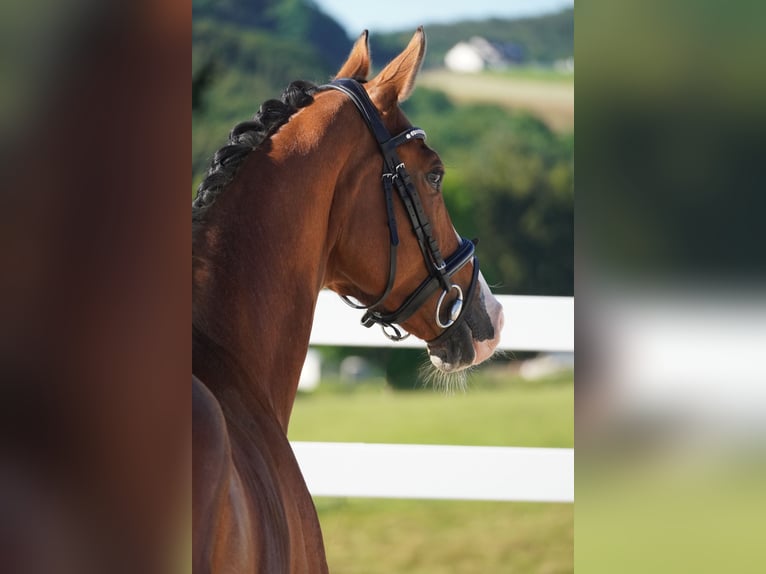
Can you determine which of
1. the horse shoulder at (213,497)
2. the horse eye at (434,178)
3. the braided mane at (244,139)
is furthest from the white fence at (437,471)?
the horse shoulder at (213,497)

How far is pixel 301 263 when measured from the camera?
2328 millimetres

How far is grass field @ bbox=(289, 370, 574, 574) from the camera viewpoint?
22.9ft

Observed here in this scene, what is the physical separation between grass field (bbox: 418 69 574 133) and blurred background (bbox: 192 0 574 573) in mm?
37

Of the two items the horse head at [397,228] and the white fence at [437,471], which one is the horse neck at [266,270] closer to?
the horse head at [397,228]

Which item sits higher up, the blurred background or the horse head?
the blurred background

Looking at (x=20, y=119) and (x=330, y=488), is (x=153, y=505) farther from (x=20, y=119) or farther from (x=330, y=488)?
(x=330, y=488)

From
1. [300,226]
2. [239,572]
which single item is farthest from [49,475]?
[300,226]

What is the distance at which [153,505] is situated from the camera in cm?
80

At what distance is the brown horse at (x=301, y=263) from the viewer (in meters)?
2.00

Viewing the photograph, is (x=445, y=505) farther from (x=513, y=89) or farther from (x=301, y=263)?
(x=513, y=89)

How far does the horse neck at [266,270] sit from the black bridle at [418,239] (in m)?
0.14

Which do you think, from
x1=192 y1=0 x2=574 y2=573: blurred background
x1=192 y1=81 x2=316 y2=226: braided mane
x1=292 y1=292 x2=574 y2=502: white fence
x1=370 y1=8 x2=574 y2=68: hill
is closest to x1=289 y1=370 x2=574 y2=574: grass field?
x1=192 y1=0 x2=574 y2=573: blurred background

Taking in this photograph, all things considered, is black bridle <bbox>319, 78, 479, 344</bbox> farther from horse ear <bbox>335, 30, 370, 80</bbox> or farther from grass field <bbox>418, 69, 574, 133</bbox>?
grass field <bbox>418, 69, 574, 133</bbox>

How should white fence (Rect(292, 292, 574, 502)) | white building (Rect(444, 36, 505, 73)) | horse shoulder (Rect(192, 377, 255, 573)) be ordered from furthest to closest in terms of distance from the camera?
white building (Rect(444, 36, 505, 73)) → white fence (Rect(292, 292, 574, 502)) → horse shoulder (Rect(192, 377, 255, 573))
